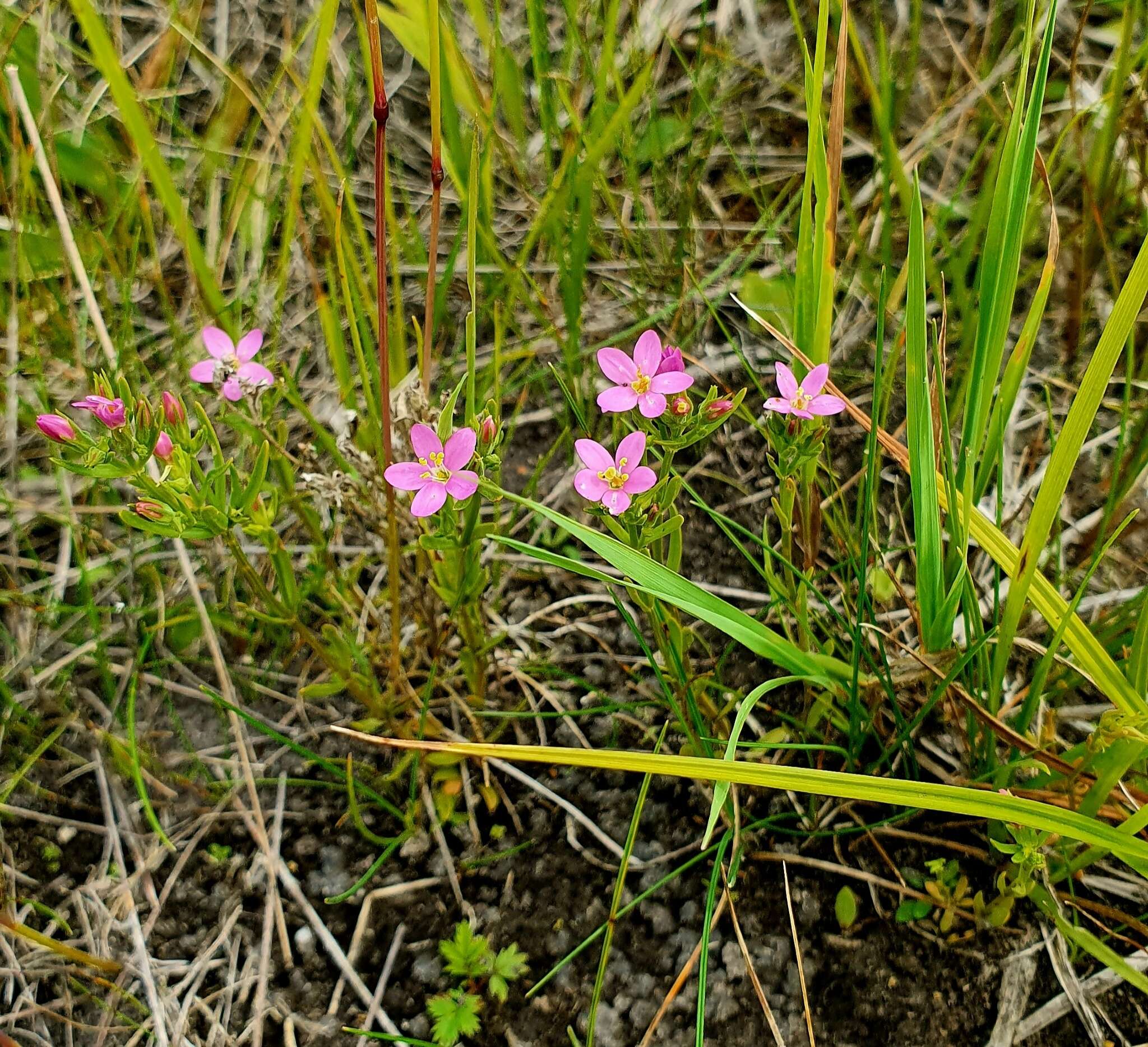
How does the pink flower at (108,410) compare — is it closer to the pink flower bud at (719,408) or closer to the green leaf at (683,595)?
the green leaf at (683,595)

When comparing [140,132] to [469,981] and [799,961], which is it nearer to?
[469,981]

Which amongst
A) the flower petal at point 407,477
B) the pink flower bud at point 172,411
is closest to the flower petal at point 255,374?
the pink flower bud at point 172,411

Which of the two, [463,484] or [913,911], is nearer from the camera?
[463,484]

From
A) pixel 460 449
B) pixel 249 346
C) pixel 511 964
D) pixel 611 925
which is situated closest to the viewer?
pixel 460 449

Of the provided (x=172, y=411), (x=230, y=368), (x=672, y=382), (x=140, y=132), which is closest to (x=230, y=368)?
(x=230, y=368)

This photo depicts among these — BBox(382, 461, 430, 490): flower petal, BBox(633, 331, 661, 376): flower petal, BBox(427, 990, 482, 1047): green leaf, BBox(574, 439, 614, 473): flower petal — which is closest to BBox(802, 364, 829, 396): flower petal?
BBox(633, 331, 661, 376): flower petal

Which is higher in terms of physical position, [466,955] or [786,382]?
[786,382]
